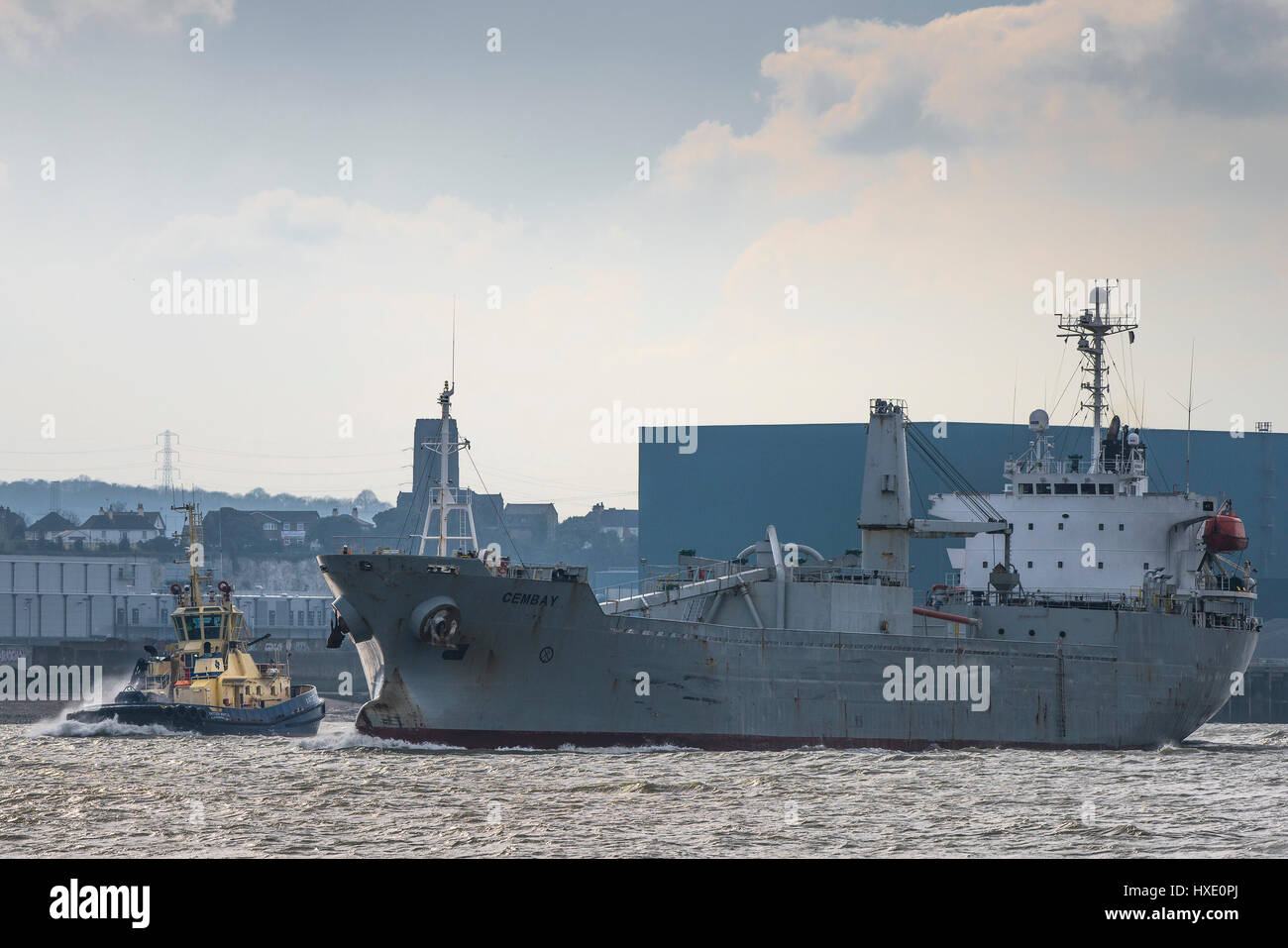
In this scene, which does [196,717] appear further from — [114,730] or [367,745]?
[367,745]

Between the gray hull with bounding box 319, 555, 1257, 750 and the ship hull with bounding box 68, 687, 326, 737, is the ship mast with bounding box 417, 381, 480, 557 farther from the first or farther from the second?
the ship hull with bounding box 68, 687, 326, 737

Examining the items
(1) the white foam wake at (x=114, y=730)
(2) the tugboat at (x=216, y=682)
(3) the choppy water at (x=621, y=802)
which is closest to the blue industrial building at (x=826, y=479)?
(2) the tugboat at (x=216, y=682)

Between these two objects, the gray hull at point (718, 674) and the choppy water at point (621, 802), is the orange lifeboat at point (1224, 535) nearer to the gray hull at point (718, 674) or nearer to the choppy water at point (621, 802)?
the gray hull at point (718, 674)

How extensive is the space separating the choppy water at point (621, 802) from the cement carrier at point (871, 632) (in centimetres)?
120

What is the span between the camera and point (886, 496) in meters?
40.4

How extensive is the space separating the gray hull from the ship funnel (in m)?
2.36

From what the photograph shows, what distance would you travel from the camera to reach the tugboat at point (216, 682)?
44.8 metres

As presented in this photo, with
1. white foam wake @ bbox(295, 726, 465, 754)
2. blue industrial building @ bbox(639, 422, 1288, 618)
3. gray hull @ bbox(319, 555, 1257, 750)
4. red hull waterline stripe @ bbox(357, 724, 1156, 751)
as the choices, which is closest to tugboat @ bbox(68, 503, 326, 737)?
white foam wake @ bbox(295, 726, 465, 754)

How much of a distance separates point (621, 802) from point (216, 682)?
26.9m

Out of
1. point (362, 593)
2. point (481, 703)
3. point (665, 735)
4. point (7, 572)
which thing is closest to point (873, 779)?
point (665, 735)

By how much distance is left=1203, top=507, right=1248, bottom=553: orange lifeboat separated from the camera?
141 ft

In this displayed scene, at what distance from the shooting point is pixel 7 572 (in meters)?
88.0

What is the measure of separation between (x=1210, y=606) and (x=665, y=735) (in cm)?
2143
